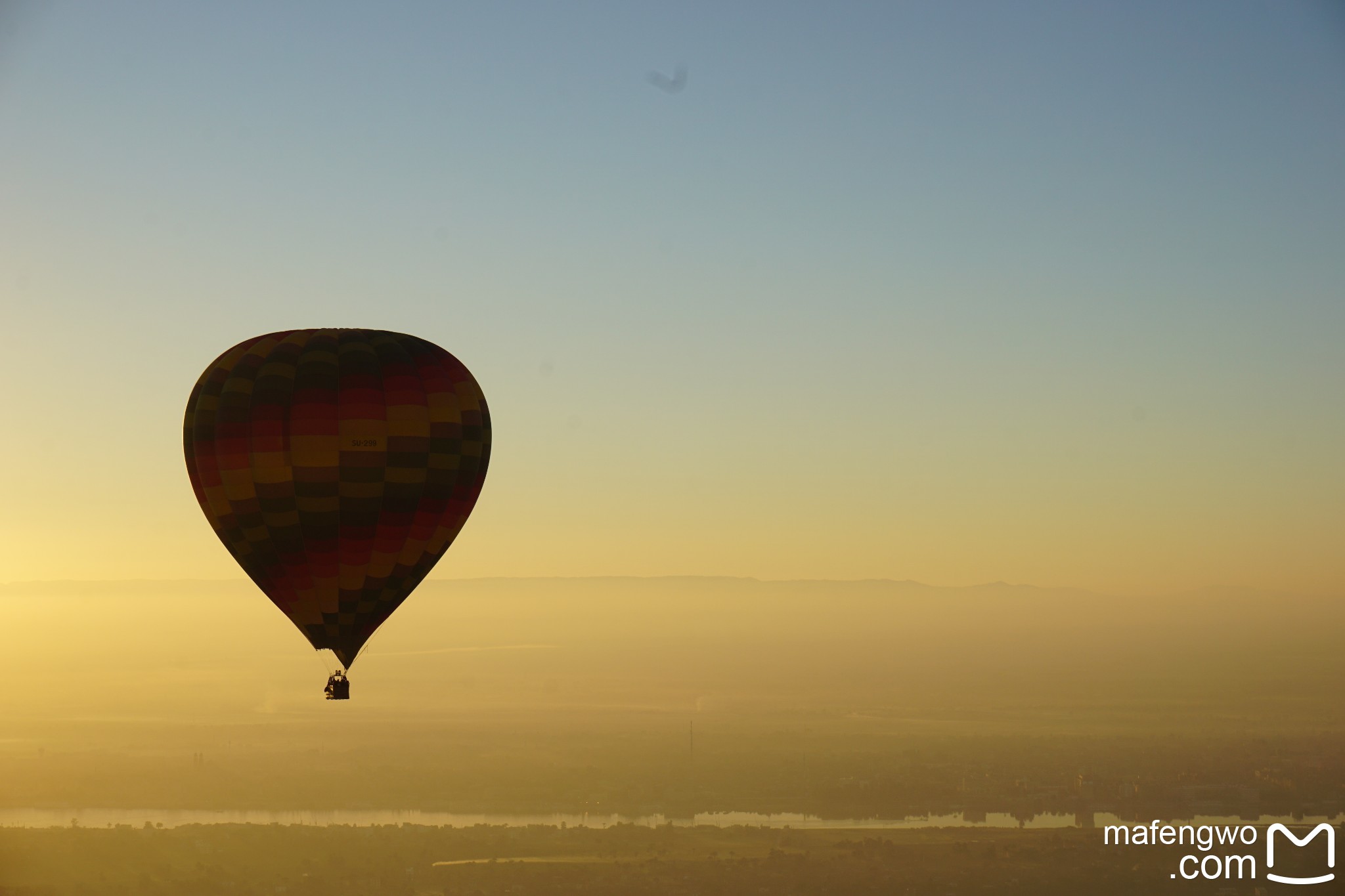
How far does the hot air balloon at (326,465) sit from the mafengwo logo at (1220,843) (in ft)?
362

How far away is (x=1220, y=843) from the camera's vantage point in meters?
146

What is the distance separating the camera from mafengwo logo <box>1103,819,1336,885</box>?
127125 millimetres

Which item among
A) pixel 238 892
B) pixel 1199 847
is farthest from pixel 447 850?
pixel 1199 847

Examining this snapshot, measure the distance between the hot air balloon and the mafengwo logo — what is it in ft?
362

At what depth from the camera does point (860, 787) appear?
157500 mm

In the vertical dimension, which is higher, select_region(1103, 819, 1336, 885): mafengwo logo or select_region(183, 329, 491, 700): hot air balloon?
select_region(183, 329, 491, 700): hot air balloon

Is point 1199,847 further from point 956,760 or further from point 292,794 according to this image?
point 292,794

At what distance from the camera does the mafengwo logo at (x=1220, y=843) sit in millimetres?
127125

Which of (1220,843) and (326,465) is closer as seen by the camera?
(326,465)

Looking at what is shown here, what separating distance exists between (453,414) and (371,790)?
454 ft

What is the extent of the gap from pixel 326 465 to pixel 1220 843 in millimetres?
140030

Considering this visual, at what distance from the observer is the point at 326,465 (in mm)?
29703

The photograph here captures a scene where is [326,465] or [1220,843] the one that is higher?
[326,465]

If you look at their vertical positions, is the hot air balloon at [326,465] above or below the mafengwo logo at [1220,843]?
above
